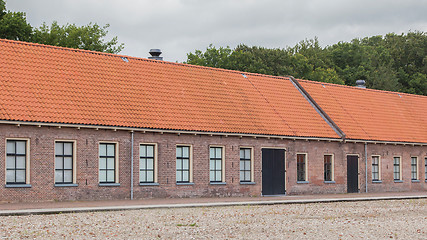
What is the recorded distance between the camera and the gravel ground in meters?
14.8

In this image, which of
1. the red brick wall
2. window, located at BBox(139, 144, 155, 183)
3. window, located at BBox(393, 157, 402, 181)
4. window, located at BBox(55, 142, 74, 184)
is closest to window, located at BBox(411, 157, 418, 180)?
window, located at BBox(393, 157, 402, 181)

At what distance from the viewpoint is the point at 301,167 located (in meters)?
34.1

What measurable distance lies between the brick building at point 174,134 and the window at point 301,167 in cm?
8

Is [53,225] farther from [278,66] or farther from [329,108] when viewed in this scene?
[278,66]

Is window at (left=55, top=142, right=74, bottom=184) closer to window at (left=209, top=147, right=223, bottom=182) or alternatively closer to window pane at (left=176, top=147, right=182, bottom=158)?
window pane at (left=176, top=147, right=182, bottom=158)

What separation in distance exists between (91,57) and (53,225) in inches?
595

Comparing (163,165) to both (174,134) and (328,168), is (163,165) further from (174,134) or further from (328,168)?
(328,168)

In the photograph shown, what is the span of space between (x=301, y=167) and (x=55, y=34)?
2524 centimetres

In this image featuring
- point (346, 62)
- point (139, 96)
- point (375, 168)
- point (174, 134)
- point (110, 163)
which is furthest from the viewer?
point (346, 62)

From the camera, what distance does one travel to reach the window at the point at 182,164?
29.0m

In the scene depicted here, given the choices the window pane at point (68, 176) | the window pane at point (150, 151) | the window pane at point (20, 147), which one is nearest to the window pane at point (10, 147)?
the window pane at point (20, 147)

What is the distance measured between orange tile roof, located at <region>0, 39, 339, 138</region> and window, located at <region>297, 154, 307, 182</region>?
1.16 meters

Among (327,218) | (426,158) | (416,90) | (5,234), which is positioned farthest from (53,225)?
(416,90)

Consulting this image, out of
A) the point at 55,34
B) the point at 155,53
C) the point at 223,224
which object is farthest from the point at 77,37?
the point at 223,224
